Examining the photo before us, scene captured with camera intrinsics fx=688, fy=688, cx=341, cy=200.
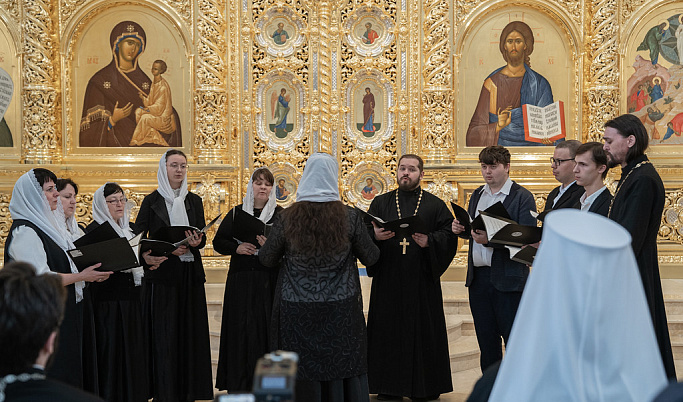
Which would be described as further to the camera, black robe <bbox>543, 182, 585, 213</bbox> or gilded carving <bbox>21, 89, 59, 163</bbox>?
gilded carving <bbox>21, 89, 59, 163</bbox>

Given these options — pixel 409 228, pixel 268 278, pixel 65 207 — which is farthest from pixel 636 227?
pixel 65 207

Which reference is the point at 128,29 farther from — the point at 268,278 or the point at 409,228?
the point at 409,228

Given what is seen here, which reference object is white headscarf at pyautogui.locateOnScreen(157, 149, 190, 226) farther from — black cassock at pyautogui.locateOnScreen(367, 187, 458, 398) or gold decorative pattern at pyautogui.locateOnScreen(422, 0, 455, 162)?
gold decorative pattern at pyautogui.locateOnScreen(422, 0, 455, 162)

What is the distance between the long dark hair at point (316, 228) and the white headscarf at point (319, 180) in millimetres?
38

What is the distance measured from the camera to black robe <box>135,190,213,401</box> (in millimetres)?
5211

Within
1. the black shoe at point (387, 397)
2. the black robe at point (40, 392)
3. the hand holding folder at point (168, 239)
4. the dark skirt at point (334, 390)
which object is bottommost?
the black shoe at point (387, 397)

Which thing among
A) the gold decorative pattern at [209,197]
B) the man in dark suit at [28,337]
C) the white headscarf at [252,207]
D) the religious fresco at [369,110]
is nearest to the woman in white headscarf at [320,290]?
the white headscarf at [252,207]

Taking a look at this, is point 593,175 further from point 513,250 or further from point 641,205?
point 513,250

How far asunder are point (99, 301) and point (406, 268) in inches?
90.0

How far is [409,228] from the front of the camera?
4.90 meters

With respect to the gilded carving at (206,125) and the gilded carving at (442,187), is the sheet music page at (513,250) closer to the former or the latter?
the gilded carving at (442,187)

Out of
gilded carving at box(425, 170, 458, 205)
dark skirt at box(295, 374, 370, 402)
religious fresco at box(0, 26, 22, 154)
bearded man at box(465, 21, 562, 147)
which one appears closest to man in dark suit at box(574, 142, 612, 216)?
dark skirt at box(295, 374, 370, 402)

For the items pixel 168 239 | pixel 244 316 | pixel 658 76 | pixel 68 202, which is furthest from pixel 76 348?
pixel 658 76

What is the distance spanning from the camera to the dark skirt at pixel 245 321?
530cm
